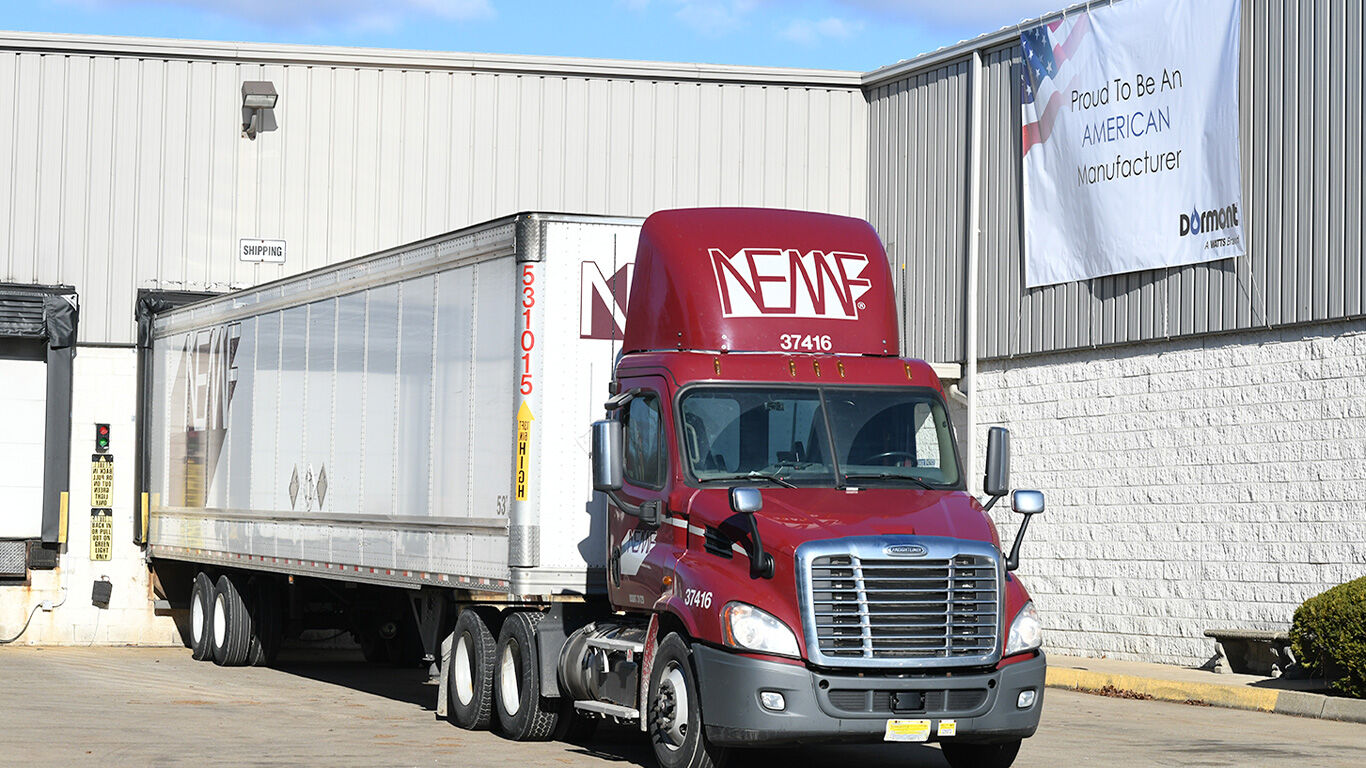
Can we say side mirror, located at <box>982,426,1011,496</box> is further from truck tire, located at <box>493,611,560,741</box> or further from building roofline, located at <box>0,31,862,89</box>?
building roofline, located at <box>0,31,862,89</box>

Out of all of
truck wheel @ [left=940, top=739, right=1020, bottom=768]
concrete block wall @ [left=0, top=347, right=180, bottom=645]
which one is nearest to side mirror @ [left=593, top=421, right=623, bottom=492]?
truck wheel @ [left=940, top=739, right=1020, bottom=768]

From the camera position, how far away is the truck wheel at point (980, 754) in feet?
40.0

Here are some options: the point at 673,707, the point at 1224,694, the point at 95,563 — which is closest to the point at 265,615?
the point at 95,563

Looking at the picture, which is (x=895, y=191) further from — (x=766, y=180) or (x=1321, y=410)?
(x=1321, y=410)

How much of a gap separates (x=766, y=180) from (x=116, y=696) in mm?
13600

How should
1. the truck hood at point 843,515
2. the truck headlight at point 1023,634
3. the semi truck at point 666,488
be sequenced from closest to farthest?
the semi truck at point 666,488 → the truck hood at point 843,515 → the truck headlight at point 1023,634

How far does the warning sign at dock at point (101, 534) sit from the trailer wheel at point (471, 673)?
11273mm

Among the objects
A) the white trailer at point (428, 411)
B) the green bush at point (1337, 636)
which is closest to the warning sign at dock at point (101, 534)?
the white trailer at point (428, 411)

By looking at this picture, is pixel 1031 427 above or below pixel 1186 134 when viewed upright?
below

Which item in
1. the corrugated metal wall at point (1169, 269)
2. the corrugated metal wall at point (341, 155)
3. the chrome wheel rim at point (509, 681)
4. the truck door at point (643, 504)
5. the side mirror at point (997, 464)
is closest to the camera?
the side mirror at point (997, 464)

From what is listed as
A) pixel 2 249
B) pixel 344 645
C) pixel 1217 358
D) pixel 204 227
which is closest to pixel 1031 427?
pixel 1217 358

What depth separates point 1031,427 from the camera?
2459 centimetres

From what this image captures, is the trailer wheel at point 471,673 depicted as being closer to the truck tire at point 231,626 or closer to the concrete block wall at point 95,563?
the truck tire at point 231,626

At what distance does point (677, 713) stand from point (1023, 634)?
229 centimetres
